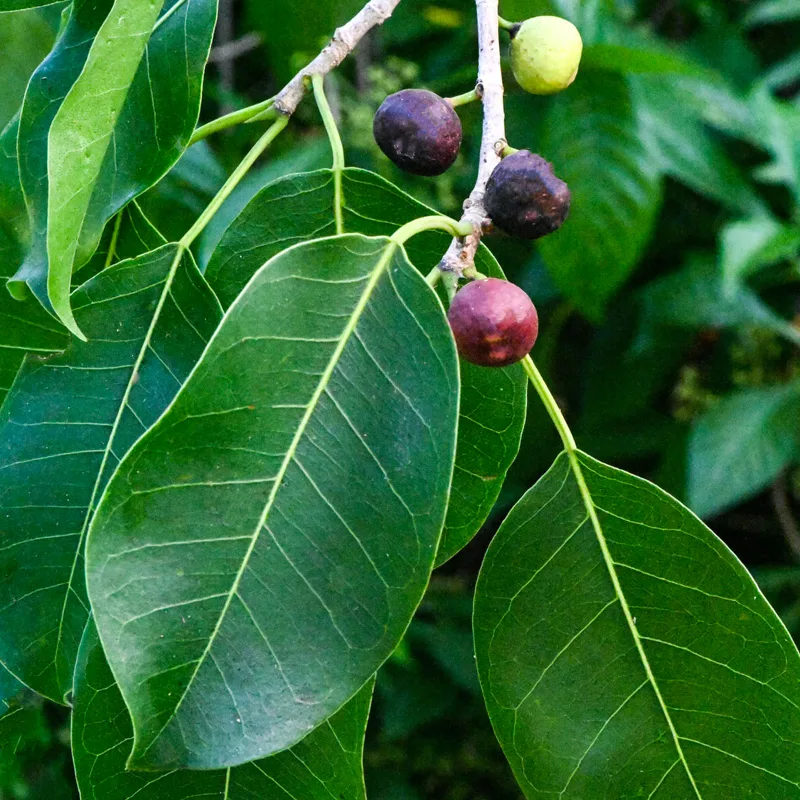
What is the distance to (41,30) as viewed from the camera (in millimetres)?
1779

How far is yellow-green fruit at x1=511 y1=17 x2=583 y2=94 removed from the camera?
2.72ft

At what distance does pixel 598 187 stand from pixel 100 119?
1.37 meters

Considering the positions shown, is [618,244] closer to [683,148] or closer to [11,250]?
[683,148]

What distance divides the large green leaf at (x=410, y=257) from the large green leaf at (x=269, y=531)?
159 mm

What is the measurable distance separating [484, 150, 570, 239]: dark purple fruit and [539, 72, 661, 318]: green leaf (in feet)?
3.79

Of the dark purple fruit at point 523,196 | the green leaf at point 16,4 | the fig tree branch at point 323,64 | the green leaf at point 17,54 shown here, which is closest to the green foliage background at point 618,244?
the green leaf at point 17,54

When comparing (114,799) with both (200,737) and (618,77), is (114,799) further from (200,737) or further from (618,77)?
(618,77)

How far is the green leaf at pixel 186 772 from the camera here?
0.74 m

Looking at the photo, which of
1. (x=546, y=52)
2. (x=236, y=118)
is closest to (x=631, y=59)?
(x=546, y=52)

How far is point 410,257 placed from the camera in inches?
33.3

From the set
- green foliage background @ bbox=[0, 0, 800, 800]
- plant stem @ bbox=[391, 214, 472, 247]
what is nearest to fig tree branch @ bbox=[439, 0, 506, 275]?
plant stem @ bbox=[391, 214, 472, 247]

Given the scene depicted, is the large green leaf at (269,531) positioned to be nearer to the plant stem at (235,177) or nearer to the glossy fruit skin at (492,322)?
the glossy fruit skin at (492,322)

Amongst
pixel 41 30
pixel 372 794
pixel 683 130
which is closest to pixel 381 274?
pixel 41 30

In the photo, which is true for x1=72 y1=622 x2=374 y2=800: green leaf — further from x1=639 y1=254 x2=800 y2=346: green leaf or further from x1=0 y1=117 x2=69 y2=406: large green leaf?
x1=639 y1=254 x2=800 y2=346: green leaf
